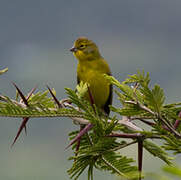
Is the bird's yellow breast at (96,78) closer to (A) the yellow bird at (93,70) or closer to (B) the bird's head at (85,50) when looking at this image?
(A) the yellow bird at (93,70)

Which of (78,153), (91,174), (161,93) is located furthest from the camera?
(91,174)

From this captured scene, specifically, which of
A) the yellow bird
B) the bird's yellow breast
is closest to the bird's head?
the yellow bird

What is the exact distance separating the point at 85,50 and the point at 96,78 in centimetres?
100

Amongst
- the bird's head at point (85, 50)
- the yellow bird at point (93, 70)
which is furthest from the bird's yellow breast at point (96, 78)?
the bird's head at point (85, 50)

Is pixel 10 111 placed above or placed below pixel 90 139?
above

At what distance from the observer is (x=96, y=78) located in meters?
5.14

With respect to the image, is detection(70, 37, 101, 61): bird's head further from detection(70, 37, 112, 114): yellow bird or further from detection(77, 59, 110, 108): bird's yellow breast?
detection(77, 59, 110, 108): bird's yellow breast

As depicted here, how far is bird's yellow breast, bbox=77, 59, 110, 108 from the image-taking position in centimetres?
491

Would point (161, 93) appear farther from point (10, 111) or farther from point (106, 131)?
point (10, 111)

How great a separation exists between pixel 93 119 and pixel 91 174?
1.16ft

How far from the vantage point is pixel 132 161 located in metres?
1.04

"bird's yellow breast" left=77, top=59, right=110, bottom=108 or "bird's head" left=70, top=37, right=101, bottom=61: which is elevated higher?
"bird's head" left=70, top=37, right=101, bottom=61

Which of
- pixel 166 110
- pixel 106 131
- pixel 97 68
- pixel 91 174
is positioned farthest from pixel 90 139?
pixel 97 68

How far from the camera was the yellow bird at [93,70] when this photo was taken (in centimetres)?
494
